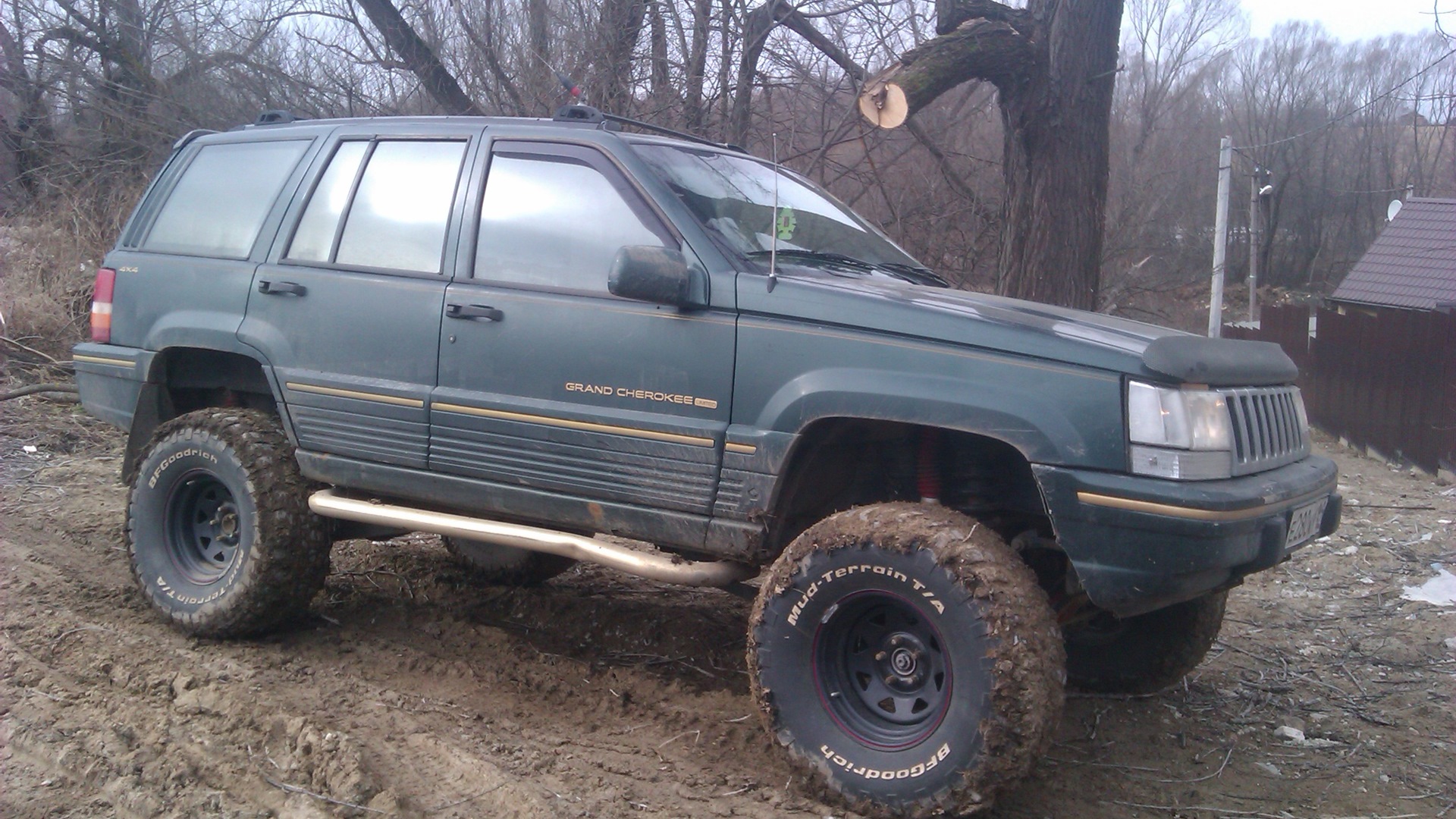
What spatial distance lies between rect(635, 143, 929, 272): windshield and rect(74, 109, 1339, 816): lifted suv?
2 cm

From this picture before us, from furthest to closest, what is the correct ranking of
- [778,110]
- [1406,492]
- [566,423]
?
[778,110], [1406,492], [566,423]

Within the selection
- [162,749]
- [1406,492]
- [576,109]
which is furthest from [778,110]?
[162,749]

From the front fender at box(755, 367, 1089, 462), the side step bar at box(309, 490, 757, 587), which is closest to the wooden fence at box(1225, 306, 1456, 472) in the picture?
the front fender at box(755, 367, 1089, 462)

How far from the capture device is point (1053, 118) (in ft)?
26.6

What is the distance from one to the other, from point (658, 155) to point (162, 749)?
253 cm

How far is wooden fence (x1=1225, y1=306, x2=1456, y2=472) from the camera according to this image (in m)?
10.8

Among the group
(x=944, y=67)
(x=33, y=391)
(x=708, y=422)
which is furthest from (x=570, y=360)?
(x=33, y=391)

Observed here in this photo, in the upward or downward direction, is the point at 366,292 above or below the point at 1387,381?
above

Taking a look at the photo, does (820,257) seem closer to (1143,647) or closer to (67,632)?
(1143,647)

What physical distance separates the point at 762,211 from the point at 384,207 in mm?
1478

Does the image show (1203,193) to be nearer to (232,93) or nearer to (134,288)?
(232,93)

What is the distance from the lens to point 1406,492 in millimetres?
9641

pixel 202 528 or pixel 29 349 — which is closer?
pixel 202 528

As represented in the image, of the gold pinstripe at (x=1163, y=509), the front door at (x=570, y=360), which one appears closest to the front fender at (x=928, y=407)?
the gold pinstripe at (x=1163, y=509)
